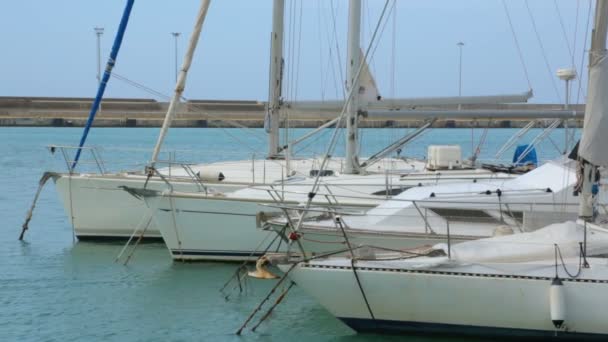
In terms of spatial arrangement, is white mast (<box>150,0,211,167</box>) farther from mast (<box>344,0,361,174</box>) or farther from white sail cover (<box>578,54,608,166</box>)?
white sail cover (<box>578,54,608,166</box>)

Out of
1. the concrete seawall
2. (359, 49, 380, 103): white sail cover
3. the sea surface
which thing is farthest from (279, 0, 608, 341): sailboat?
the concrete seawall

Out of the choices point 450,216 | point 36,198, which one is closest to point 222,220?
point 450,216

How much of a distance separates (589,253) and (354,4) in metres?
9.40

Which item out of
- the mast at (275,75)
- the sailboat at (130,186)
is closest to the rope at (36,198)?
the sailboat at (130,186)

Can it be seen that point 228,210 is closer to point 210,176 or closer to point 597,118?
point 210,176

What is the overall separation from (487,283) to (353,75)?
8.97m

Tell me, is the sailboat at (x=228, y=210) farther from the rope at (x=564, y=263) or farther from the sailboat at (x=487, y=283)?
the rope at (x=564, y=263)

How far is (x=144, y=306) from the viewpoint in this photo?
1606 cm

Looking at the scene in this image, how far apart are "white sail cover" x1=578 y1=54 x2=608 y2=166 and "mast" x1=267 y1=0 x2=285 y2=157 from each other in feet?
39.5

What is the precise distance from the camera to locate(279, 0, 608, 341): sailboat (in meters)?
11.9

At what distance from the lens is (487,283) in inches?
474

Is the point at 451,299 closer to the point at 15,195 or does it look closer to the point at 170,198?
the point at 170,198

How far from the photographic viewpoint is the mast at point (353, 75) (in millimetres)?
20219

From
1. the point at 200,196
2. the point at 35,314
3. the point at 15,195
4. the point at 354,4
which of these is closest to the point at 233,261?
the point at 200,196
